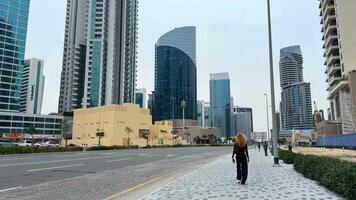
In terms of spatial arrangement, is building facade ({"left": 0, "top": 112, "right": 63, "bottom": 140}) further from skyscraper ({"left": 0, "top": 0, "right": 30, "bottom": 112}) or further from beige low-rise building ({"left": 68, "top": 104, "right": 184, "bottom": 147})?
skyscraper ({"left": 0, "top": 0, "right": 30, "bottom": 112})

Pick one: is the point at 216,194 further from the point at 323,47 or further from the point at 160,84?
the point at 160,84

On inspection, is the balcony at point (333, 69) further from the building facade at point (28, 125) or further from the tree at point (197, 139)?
the building facade at point (28, 125)

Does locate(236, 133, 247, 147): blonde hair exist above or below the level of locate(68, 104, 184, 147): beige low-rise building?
below

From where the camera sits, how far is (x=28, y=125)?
123m

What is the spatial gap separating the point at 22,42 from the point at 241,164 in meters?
155

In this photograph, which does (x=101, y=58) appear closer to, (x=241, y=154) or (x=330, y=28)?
(x=330, y=28)

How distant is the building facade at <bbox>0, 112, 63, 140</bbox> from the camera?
382 ft

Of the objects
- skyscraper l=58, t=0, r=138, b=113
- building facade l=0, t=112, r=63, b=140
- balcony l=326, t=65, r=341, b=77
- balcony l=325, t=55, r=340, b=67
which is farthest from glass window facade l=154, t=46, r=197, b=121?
balcony l=325, t=55, r=340, b=67

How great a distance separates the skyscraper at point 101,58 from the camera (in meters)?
151

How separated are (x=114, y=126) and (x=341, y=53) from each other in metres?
66.7

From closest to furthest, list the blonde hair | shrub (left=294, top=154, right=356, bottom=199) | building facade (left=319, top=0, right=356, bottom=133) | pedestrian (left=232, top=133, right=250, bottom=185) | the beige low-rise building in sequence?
shrub (left=294, top=154, right=356, bottom=199), pedestrian (left=232, top=133, right=250, bottom=185), the blonde hair, building facade (left=319, top=0, right=356, bottom=133), the beige low-rise building

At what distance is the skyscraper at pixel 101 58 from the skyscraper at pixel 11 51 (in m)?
22.9

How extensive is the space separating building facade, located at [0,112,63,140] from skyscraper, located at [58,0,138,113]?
735 inches

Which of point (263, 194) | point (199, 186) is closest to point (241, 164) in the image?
point (199, 186)
